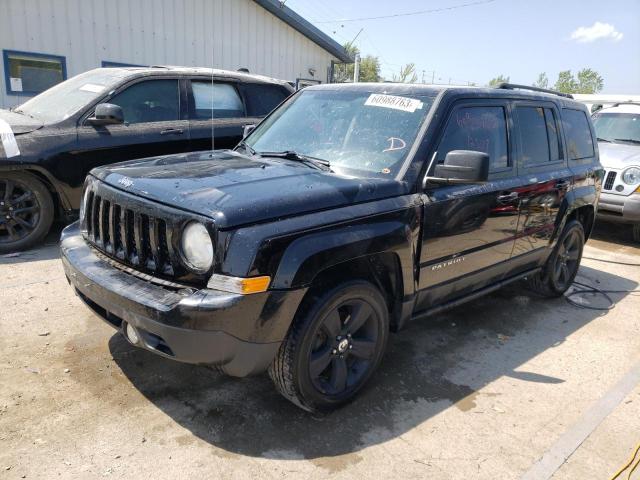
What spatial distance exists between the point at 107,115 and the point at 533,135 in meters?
4.08

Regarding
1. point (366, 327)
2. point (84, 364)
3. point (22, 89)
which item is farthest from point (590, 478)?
point (22, 89)

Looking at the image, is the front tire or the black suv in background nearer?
the front tire

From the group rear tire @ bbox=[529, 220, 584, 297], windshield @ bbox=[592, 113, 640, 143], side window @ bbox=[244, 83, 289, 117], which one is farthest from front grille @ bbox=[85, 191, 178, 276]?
windshield @ bbox=[592, 113, 640, 143]

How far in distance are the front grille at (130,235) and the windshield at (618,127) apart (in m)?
8.43

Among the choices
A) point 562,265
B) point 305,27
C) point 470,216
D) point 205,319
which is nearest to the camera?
point 205,319

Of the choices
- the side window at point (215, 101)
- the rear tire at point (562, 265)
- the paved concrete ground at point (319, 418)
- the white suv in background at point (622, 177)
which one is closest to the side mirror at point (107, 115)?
the side window at point (215, 101)

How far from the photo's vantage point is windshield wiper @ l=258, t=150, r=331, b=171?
3197 millimetres

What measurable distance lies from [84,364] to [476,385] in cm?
259

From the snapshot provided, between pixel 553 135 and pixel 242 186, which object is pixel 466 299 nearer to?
pixel 553 135

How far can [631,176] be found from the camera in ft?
23.5

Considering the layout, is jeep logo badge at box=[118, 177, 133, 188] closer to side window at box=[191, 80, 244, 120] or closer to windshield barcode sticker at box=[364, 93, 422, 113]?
windshield barcode sticker at box=[364, 93, 422, 113]

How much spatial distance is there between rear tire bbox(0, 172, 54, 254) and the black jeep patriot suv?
2175 millimetres

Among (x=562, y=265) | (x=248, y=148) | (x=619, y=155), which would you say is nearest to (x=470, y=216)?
(x=248, y=148)

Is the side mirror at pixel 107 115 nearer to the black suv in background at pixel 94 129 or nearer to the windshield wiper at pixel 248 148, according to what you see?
the black suv in background at pixel 94 129
